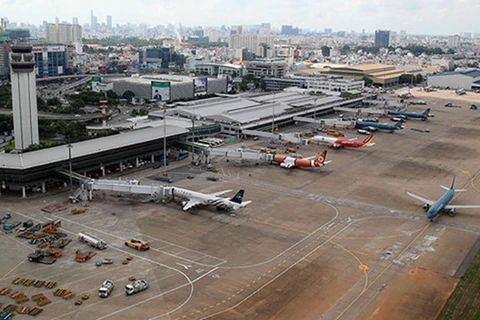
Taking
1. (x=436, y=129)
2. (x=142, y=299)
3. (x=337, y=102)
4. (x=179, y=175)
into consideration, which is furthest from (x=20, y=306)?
(x=337, y=102)

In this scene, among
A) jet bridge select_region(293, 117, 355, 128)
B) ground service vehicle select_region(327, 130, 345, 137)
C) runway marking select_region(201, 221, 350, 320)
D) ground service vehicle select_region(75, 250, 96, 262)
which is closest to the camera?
runway marking select_region(201, 221, 350, 320)

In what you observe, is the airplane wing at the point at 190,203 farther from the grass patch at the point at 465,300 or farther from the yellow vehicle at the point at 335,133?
the yellow vehicle at the point at 335,133

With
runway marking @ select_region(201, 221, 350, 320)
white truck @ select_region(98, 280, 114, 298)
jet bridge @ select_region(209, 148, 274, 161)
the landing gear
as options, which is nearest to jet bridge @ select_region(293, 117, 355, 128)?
jet bridge @ select_region(209, 148, 274, 161)

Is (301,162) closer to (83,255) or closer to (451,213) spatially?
(451,213)

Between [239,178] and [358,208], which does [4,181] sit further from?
[358,208]

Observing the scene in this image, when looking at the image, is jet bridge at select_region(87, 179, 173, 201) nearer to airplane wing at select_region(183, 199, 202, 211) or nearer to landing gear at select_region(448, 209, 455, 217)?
airplane wing at select_region(183, 199, 202, 211)

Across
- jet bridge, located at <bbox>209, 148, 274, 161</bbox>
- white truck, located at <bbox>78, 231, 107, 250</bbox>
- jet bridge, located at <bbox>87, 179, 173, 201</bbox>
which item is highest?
jet bridge, located at <bbox>209, 148, 274, 161</bbox>

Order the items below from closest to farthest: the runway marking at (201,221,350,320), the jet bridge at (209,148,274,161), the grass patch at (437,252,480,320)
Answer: the grass patch at (437,252,480,320), the runway marking at (201,221,350,320), the jet bridge at (209,148,274,161)
